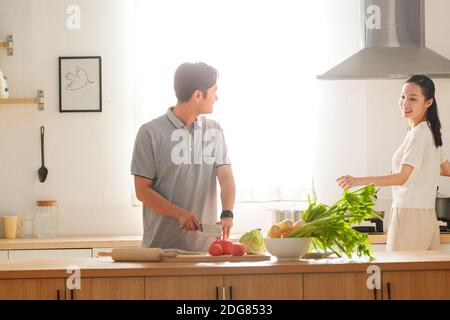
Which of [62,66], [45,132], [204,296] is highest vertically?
[62,66]

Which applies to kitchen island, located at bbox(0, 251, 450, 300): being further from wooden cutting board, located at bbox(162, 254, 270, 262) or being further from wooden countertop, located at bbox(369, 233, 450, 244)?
wooden countertop, located at bbox(369, 233, 450, 244)

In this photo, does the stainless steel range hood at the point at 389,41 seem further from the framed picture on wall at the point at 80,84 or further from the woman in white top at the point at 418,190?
the framed picture on wall at the point at 80,84

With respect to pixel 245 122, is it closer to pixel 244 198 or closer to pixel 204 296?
pixel 244 198

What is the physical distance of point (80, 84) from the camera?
5285mm

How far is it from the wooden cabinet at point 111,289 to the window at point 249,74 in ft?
7.58

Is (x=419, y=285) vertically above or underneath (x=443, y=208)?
underneath

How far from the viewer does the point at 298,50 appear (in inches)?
206

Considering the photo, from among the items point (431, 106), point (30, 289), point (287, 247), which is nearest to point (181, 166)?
point (287, 247)

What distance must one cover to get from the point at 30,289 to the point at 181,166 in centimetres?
83

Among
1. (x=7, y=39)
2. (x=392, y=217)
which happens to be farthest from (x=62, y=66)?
(x=392, y=217)

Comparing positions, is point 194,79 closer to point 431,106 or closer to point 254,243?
point 254,243

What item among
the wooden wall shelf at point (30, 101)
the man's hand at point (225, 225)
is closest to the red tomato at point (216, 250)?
the man's hand at point (225, 225)

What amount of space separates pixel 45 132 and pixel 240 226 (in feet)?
4.44

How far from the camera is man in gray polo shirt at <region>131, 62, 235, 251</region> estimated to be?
3.46m
